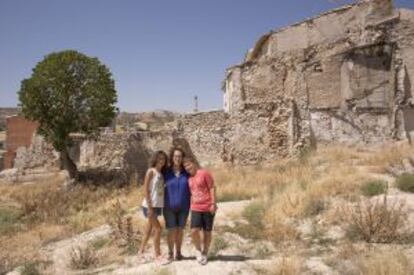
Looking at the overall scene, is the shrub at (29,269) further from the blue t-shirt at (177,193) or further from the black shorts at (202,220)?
the black shorts at (202,220)

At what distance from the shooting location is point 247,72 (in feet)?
55.8

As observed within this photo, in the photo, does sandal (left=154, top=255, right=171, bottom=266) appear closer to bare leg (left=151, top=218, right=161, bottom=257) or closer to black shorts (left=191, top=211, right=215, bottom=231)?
bare leg (left=151, top=218, right=161, bottom=257)

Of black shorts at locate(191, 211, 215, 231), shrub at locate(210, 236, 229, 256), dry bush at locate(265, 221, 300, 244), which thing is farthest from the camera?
dry bush at locate(265, 221, 300, 244)

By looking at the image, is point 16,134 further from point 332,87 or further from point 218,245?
point 218,245

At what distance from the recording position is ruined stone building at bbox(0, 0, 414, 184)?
1414 centimetres

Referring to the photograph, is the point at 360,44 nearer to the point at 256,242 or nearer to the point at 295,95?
the point at 295,95

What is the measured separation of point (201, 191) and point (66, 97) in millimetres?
13869

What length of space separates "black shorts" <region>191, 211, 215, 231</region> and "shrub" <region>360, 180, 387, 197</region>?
435cm

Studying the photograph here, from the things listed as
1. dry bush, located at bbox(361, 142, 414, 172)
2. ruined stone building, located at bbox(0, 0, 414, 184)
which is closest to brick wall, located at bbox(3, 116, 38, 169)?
ruined stone building, located at bbox(0, 0, 414, 184)

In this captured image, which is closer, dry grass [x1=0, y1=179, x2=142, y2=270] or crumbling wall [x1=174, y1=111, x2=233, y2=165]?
dry grass [x1=0, y1=179, x2=142, y2=270]

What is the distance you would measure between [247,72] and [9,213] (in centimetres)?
978

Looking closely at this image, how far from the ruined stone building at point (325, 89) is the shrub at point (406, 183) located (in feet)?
15.8

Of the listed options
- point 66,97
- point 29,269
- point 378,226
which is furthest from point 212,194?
point 66,97

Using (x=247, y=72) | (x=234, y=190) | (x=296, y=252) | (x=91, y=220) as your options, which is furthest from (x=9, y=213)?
(x=296, y=252)
